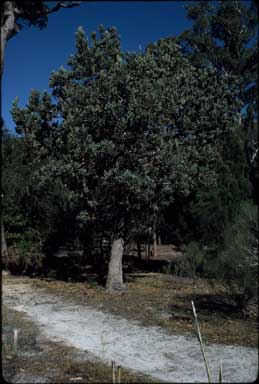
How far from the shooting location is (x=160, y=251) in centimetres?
2088

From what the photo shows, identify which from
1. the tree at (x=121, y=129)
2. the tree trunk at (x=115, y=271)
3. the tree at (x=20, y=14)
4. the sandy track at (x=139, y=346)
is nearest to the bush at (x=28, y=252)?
the tree at (x=121, y=129)

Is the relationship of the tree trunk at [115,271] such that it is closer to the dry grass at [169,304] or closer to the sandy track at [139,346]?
the dry grass at [169,304]

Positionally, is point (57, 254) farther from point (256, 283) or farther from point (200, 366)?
point (200, 366)

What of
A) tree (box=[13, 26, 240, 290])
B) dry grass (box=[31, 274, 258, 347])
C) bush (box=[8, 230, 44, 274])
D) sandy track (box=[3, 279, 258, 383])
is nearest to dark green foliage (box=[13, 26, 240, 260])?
tree (box=[13, 26, 240, 290])

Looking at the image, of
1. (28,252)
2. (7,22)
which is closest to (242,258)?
(7,22)

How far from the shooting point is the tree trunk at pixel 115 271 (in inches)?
452

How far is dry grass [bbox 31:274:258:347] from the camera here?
6.85 meters

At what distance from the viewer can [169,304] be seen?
9.30 meters

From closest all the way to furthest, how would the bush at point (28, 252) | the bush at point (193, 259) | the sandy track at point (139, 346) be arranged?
1. the sandy track at point (139, 346)
2. the bush at point (193, 259)
3. the bush at point (28, 252)

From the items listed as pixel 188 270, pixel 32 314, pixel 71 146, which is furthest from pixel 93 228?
pixel 32 314

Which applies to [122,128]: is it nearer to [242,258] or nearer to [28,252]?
[242,258]

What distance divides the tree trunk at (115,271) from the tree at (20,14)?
24.9ft

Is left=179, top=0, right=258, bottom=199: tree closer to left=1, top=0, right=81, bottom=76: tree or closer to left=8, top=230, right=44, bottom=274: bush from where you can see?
left=8, top=230, right=44, bottom=274: bush

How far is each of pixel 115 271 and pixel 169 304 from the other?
2627mm
